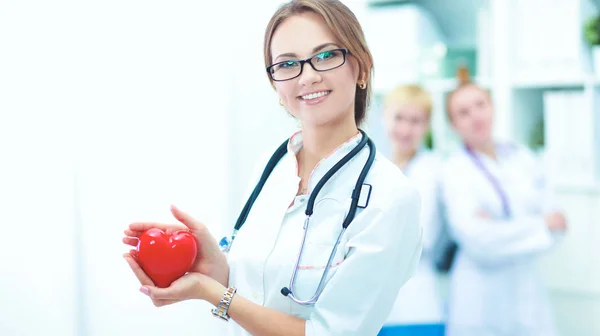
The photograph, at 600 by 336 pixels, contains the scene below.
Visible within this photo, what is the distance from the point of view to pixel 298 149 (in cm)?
117

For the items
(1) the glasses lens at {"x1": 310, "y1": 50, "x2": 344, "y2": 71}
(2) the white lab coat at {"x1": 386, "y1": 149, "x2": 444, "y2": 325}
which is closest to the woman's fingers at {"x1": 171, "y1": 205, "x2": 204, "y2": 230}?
(1) the glasses lens at {"x1": 310, "y1": 50, "x2": 344, "y2": 71}

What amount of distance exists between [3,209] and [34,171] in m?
0.08

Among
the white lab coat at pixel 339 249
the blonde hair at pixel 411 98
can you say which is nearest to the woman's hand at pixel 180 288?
the white lab coat at pixel 339 249

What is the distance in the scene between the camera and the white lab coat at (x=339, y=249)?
0.95 metres

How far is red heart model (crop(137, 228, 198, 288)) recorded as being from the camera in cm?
95

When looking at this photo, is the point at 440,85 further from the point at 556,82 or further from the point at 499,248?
the point at 499,248

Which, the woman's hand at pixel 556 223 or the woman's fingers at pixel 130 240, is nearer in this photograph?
the woman's fingers at pixel 130 240

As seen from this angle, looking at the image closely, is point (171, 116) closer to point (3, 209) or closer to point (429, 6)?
point (3, 209)

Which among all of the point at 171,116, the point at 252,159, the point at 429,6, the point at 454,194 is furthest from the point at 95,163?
the point at 429,6

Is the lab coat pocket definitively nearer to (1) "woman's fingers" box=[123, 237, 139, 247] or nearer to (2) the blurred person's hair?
(1) "woman's fingers" box=[123, 237, 139, 247]

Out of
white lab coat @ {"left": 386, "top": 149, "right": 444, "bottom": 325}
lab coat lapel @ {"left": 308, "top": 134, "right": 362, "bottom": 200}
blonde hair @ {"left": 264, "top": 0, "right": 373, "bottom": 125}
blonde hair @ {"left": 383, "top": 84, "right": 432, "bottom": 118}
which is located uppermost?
blonde hair @ {"left": 264, "top": 0, "right": 373, "bottom": 125}

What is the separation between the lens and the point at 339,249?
99 centimetres

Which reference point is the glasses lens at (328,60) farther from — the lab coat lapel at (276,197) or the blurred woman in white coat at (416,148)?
the blurred woman in white coat at (416,148)

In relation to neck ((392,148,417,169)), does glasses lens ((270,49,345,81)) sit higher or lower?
higher
